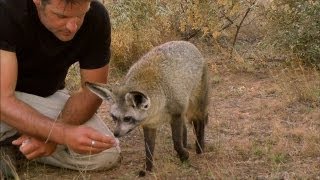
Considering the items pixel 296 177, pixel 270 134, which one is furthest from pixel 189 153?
pixel 296 177

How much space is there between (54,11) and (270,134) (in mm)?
3248

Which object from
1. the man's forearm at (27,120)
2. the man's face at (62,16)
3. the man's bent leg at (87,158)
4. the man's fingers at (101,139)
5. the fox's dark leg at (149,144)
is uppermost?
the man's face at (62,16)

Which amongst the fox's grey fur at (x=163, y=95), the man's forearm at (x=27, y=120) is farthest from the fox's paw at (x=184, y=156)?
the man's forearm at (x=27, y=120)

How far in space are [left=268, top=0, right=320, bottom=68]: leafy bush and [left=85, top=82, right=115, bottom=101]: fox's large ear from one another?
15.1ft

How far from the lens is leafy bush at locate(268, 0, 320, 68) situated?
362 inches

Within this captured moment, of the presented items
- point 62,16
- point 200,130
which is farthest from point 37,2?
point 200,130

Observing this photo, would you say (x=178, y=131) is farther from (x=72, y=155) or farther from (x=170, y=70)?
(x=72, y=155)

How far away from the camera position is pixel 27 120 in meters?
4.76

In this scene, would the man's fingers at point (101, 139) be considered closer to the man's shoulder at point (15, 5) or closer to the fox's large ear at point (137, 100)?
the fox's large ear at point (137, 100)

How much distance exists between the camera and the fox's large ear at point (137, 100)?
539 cm

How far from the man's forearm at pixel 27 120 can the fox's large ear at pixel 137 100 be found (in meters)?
0.93

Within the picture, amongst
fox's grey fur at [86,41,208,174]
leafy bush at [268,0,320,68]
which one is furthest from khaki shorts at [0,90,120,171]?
leafy bush at [268,0,320,68]

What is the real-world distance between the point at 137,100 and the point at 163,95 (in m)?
0.53

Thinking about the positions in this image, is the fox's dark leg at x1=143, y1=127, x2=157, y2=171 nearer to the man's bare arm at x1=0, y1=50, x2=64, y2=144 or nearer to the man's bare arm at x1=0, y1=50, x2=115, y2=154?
the man's bare arm at x1=0, y1=50, x2=115, y2=154
